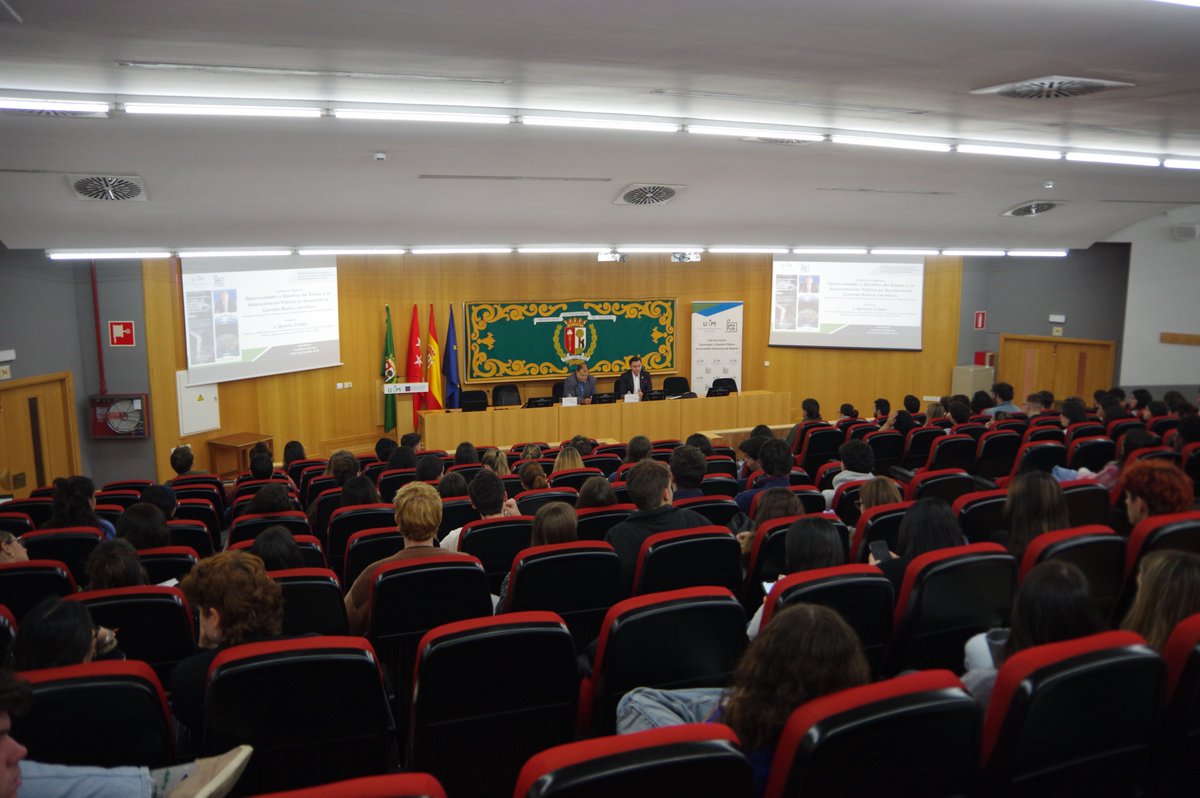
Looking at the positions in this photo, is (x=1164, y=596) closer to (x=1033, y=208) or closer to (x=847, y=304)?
(x=1033, y=208)

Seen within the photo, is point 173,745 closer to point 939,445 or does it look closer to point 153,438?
point 939,445

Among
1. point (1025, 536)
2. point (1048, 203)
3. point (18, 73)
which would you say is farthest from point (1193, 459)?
point (18, 73)

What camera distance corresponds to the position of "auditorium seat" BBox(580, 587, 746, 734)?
2625mm

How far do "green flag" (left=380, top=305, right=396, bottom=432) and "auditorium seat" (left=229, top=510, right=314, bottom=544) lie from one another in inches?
307

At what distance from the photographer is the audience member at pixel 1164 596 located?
2.50 metres

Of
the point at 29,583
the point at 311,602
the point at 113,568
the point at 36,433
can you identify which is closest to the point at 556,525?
the point at 311,602

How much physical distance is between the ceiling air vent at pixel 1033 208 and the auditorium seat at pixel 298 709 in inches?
394

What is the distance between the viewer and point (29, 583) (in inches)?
146

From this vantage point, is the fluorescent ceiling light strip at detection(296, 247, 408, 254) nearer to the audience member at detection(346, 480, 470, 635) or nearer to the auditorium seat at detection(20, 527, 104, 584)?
the auditorium seat at detection(20, 527, 104, 584)

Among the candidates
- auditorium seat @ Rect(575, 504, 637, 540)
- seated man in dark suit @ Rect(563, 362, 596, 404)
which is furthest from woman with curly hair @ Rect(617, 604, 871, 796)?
seated man in dark suit @ Rect(563, 362, 596, 404)

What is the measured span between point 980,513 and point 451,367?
32.3ft

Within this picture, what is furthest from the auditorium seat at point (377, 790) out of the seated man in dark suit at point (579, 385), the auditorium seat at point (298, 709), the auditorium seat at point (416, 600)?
the seated man in dark suit at point (579, 385)

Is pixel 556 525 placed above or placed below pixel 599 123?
below

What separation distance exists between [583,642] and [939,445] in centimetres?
475
